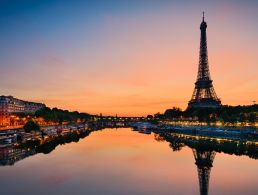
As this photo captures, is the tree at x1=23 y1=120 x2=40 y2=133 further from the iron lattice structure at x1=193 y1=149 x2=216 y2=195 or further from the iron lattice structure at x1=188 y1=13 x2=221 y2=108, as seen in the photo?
the iron lattice structure at x1=188 y1=13 x2=221 y2=108

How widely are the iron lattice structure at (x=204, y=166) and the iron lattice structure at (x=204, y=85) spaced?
67.5 m

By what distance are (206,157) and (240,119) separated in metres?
42.6

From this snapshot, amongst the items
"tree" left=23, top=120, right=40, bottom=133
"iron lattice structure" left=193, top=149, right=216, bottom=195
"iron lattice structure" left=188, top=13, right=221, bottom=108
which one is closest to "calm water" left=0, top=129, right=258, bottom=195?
"iron lattice structure" left=193, top=149, right=216, bottom=195

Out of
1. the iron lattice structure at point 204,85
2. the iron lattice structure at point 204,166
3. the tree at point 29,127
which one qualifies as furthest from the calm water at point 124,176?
the iron lattice structure at point 204,85

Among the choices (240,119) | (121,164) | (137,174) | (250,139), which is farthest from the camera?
(240,119)

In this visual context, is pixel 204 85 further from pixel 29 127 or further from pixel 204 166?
pixel 204 166

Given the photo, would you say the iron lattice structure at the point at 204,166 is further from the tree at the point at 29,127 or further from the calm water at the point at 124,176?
the tree at the point at 29,127

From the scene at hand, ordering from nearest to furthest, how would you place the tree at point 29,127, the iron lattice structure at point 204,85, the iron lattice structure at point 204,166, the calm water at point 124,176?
the calm water at point 124,176, the iron lattice structure at point 204,166, the tree at point 29,127, the iron lattice structure at point 204,85

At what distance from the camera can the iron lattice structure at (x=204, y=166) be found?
29483 millimetres

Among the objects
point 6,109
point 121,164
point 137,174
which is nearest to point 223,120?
point 121,164

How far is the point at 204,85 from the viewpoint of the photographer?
393 ft

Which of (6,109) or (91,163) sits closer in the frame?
(91,163)

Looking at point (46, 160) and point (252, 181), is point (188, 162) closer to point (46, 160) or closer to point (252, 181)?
point (252, 181)

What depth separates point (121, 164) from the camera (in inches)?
1731
